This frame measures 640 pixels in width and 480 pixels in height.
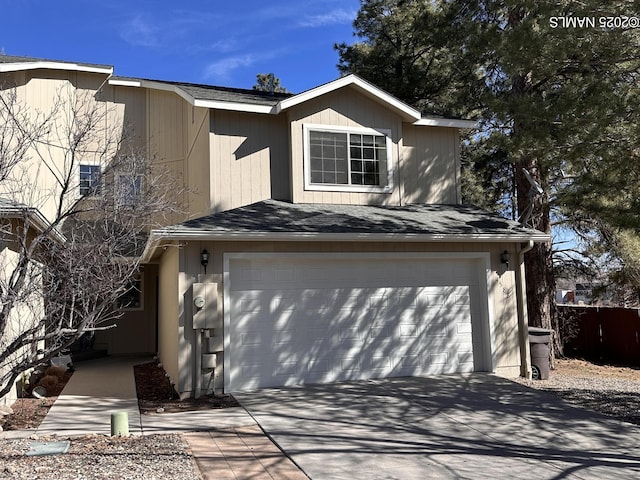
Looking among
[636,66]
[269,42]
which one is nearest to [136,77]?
[269,42]

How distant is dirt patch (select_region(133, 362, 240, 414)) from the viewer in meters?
8.25

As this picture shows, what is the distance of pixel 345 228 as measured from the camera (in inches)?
389

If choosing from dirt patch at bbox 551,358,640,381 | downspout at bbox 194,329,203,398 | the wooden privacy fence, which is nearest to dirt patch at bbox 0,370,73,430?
downspout at bbox 194,329,203,398

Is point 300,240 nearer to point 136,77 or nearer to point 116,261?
point 116,261

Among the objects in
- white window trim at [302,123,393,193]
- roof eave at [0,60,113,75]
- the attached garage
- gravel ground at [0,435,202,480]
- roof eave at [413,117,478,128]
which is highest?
roof eave at [0,60,113,75]

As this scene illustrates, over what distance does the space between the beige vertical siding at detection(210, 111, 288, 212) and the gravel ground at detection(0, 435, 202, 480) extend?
5.67m

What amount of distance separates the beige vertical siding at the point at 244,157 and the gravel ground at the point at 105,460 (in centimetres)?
567

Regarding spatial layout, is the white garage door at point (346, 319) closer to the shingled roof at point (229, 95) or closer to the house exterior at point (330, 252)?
the house exterior at point (330, 252)

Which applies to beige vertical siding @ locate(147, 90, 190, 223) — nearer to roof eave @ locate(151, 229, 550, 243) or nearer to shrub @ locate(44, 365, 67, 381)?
shrub @ locate(44, 365, 67, 381)

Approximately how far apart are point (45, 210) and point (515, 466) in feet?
41.8

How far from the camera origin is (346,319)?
10.0 meters

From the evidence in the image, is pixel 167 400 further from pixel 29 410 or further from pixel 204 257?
pixel 204 257

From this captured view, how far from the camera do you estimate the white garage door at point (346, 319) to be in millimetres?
9422

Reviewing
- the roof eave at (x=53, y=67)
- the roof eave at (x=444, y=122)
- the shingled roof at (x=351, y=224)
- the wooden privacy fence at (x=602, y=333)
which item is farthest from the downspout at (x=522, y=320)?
the roof eave at (x=53, y=67)
